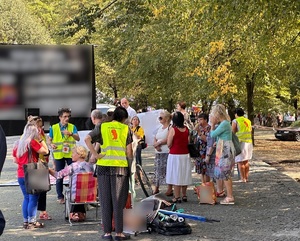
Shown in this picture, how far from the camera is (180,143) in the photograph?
11883 mm

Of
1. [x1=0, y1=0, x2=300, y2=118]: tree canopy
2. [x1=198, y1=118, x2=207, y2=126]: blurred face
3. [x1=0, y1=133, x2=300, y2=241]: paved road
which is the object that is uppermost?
[x1=0, y1=0, x2=300, y2=118]: tree canopy

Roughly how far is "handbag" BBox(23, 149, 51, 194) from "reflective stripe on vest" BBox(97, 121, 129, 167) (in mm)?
1150

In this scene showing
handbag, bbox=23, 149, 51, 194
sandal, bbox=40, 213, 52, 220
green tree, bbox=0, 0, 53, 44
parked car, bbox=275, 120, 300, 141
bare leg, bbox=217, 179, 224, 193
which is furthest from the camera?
green tree, bbox=0, 0, 53, 44

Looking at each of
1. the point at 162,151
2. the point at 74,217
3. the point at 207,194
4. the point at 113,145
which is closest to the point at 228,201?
the point at 207,194

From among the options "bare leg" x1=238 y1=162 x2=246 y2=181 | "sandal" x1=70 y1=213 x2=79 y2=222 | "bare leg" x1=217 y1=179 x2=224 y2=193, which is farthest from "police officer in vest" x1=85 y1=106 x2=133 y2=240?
"bare leg" x1=238 y1=162 x2=246 y2=181

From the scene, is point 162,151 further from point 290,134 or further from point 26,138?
point 290,134

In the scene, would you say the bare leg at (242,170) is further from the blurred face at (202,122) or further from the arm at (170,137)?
the arm at (170,137)

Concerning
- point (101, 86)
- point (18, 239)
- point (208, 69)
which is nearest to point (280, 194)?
point (18, 239)

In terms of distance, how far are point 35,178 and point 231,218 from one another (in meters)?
3.22

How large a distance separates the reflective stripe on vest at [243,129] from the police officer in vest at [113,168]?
22.4 ft

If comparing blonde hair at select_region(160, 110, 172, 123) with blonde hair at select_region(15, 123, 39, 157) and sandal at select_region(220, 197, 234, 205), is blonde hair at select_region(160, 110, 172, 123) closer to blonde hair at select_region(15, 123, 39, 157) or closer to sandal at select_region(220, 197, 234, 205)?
sandal at select_region(220, 197, 234, 205)

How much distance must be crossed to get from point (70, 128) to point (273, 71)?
16.9 m

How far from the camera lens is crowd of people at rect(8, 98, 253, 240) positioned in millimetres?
8766

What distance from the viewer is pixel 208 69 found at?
74.5 ft
